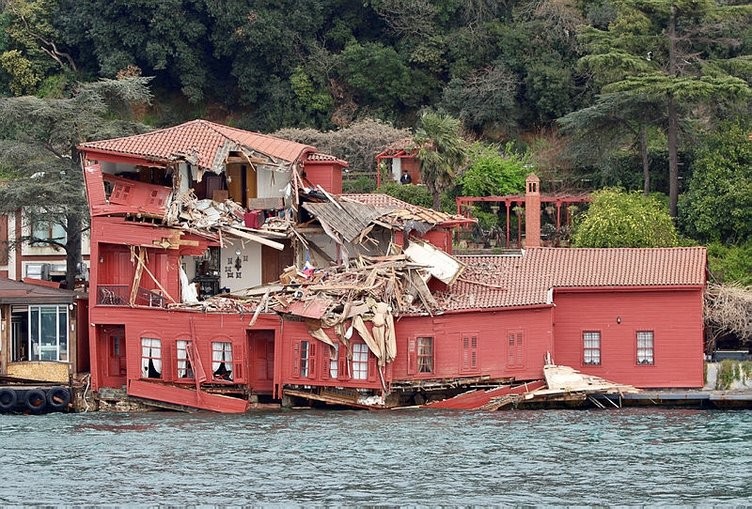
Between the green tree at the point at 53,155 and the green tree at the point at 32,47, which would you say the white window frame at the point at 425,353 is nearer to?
the green tree at the point at 53,155

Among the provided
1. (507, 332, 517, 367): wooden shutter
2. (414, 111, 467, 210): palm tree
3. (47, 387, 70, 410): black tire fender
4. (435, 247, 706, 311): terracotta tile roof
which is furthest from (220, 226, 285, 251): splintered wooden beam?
(414, 111, 467, 210): palm tree

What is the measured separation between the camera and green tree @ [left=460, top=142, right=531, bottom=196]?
7256cm

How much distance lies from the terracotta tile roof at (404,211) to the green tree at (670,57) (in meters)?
9.72

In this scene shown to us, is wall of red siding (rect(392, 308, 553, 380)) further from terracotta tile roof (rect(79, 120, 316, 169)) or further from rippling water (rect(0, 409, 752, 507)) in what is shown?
terracotta tile roof (rect(79, 120, 316, 169))

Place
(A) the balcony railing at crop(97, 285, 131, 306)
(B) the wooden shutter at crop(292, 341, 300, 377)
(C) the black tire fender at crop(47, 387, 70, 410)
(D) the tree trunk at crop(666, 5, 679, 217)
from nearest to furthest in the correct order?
(B) the wooden shutter at crop(292, 341, 300, 377)
(C) the black tire fender at crop(47, 387, 70, 410)
(A) the balcony railing at crop(97, 285, 131, 306)
(D) the tree trunk at crop(666, 5, 679, 217)

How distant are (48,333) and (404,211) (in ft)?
39.3

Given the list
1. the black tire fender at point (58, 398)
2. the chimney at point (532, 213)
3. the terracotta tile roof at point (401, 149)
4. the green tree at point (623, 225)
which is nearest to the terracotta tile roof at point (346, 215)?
the green tree at point (623, 225)

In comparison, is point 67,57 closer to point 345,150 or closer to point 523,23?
point 345,150

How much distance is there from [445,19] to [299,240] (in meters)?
27.8

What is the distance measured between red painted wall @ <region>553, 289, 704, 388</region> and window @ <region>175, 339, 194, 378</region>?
438 inches

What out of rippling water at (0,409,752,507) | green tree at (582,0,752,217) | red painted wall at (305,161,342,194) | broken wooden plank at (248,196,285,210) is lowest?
rippling water at (0,409,752,507)

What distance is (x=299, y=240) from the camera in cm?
5916

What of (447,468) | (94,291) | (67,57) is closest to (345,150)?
(67,57)

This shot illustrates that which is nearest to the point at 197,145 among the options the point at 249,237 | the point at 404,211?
the point at 249,237
